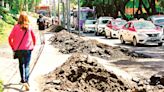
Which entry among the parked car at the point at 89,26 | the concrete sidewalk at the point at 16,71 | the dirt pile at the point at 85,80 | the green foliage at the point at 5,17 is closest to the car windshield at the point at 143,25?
the concrete sidewalk at the point at 16,71

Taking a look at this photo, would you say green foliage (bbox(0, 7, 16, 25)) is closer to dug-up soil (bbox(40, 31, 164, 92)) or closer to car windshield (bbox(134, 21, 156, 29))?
car windshield (bbox(134, 21, 156, 29))

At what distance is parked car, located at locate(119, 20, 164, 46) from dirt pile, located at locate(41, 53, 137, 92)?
1577 centimetres

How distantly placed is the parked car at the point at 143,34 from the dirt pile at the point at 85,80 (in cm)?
1577

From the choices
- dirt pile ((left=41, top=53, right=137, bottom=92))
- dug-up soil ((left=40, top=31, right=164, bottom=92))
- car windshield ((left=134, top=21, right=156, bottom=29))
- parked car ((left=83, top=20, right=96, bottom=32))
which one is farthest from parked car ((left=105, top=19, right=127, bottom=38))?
dirt pile ((left=41, top=53, right=137, bottom=92))

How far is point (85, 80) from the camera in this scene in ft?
37.4

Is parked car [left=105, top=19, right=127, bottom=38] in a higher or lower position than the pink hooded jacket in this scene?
lower

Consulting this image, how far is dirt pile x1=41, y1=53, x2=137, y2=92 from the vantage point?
1084 centimetres

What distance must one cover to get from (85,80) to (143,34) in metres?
17.1

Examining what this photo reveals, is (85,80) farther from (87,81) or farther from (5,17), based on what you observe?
(5,17)

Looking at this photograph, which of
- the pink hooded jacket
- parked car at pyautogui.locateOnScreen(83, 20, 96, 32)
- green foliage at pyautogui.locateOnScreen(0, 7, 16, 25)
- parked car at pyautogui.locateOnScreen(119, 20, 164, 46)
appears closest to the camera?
the pink hooded jacket

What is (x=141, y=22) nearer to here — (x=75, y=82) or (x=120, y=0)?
(x=75, y=82)

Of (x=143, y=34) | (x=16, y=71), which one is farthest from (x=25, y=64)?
(x=143, y=34)

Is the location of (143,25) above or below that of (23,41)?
below

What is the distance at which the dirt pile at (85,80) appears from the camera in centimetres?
1084
